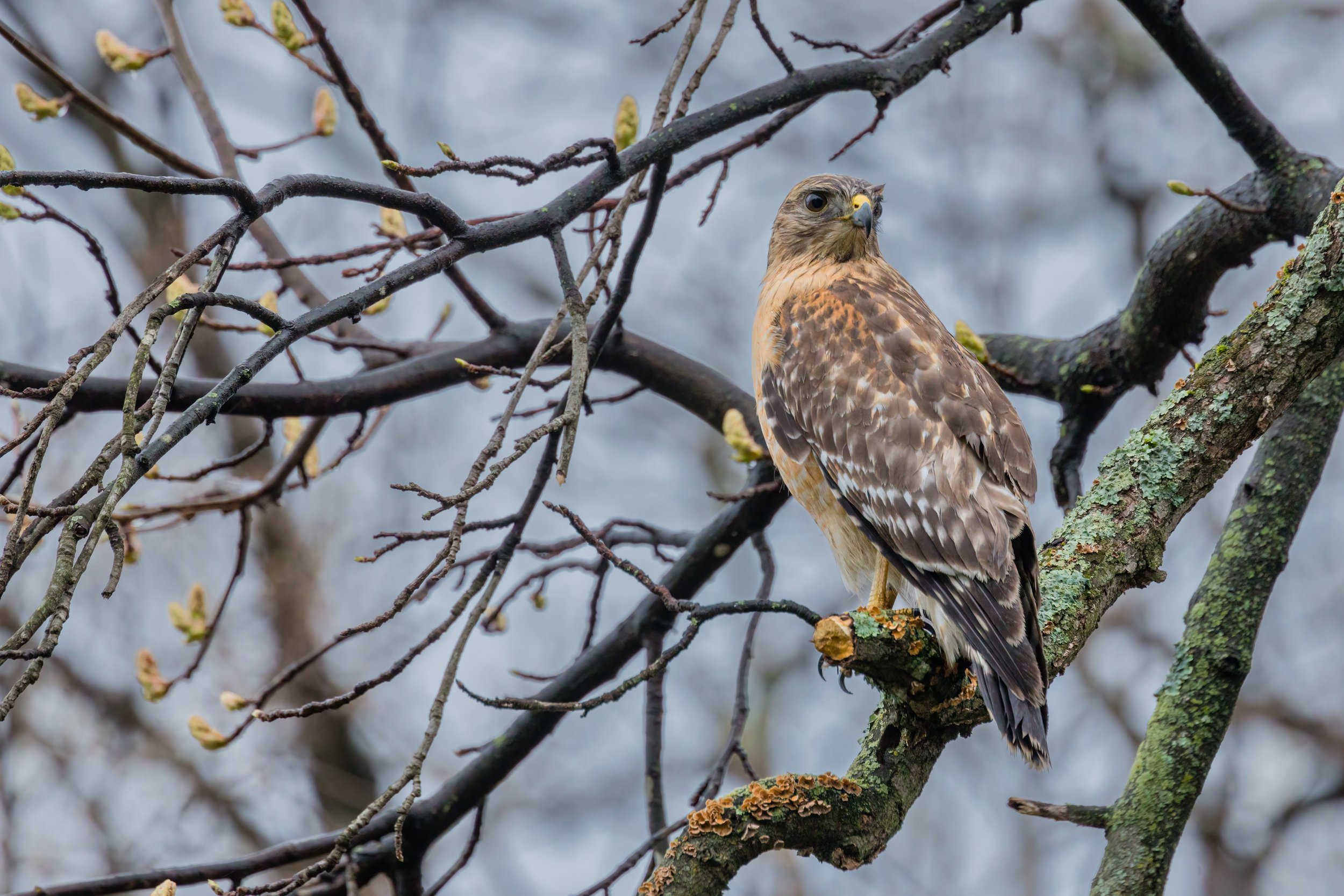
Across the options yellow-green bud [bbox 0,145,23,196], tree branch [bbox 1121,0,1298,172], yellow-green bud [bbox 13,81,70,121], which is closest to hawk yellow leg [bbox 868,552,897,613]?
tree branch [bbox 1121,0,1298,172]

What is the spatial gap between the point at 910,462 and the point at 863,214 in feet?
4.34

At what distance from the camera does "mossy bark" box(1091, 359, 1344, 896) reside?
293cm

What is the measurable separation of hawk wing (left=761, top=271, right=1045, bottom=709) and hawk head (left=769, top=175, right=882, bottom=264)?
381mm

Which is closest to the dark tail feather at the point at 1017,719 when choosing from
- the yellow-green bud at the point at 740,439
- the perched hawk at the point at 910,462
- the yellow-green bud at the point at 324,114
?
the perched hawk at the point at 910,462

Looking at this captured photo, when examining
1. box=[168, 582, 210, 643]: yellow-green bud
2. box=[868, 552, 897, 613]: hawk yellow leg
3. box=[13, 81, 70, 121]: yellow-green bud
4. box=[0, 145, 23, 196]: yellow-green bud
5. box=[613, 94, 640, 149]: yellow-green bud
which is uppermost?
box=[13, 81, 70, 121]: yellow-green bud

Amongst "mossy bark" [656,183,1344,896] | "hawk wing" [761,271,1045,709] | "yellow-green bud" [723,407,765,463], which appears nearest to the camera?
"mossy bark" [656,183,1344,896]

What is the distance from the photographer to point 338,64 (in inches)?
131

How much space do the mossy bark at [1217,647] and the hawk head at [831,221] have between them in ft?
5.59

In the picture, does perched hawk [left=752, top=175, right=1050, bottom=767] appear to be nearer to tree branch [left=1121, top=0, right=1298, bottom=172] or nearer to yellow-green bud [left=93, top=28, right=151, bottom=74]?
tree branch [left=1121, top=0, right=1298, bottom=172]

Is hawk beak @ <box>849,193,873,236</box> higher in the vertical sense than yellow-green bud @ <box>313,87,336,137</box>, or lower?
lower

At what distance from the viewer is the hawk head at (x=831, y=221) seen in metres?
4.55

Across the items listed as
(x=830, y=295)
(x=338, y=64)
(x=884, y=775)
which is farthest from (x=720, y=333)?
(x=884, y=775)

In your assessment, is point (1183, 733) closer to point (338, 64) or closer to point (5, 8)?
point (338, 64)

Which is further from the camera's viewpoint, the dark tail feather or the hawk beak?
the hawk beak
